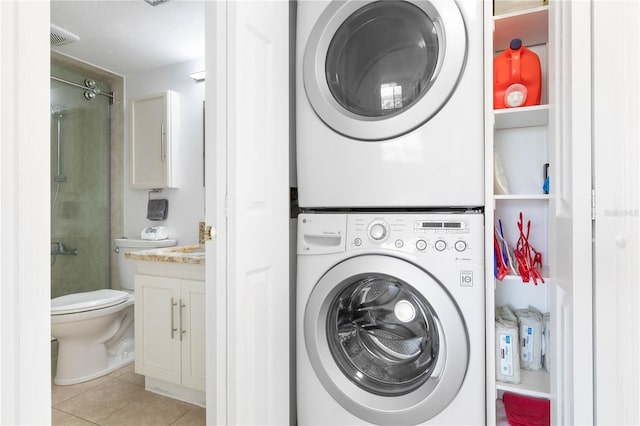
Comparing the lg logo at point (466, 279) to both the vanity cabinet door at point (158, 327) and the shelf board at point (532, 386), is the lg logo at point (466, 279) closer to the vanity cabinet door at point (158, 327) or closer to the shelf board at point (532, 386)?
the shelf board at point (532, 386)

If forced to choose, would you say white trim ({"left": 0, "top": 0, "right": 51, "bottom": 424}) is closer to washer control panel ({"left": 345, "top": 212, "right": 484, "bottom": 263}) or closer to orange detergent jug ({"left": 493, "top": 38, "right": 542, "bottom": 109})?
washer control panel ({"left": 345, "top": 212, "right": 484, "bottom": 263})

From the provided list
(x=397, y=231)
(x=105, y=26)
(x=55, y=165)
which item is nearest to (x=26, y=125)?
(x=397, y=231)

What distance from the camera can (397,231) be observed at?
1204mm

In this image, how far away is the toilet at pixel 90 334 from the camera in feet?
6.57

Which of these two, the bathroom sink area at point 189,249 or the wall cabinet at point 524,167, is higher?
the wall cabinet at point 524,167

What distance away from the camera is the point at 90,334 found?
83.7 inches

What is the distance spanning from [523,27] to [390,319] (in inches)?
48.7

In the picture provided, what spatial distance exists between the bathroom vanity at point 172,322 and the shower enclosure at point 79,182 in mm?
1243

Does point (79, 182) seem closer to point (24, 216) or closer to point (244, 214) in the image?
point (244, 214)

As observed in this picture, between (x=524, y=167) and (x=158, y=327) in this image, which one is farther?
(x=158, y=327)

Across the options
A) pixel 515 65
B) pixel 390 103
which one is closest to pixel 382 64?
pixel 390 103

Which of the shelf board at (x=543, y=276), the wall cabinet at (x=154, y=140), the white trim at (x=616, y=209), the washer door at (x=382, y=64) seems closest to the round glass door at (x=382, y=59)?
the washer door at (x=382, y=64)

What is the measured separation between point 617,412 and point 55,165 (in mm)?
3290

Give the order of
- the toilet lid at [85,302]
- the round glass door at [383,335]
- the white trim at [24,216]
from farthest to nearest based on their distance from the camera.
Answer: the toilet lid at [85,302], the round glass door at [383,335], the white trim at [24,216]
